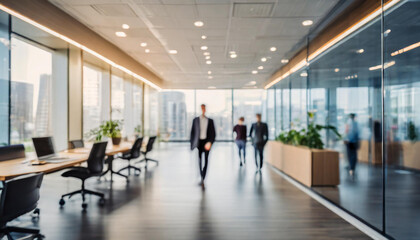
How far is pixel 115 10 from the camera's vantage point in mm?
4895

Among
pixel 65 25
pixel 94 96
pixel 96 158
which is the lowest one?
pixel 96 158

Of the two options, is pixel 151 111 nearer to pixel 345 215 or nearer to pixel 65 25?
pixel 65 25

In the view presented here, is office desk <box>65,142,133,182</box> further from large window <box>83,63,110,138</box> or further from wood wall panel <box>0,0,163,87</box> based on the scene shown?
large window <box>83,63,110,138</box>

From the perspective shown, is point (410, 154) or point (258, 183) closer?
point (410, 154)

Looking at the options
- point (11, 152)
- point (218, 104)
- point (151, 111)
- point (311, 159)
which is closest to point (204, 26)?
point (311, 159)

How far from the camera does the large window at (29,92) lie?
6043mm

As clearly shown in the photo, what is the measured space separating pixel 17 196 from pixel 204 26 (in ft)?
14.9

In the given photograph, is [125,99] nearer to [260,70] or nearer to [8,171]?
[260,70]

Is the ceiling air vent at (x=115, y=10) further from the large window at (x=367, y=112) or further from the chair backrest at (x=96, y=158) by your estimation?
the large window at (x=367, y=112)

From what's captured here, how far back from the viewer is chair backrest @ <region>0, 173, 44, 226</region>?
235 cm

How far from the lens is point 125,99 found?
35.3 ft

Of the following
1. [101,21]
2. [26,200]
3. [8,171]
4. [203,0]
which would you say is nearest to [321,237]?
[26,200]

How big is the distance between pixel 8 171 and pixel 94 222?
1200 mm

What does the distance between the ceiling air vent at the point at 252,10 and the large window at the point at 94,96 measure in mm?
5528
